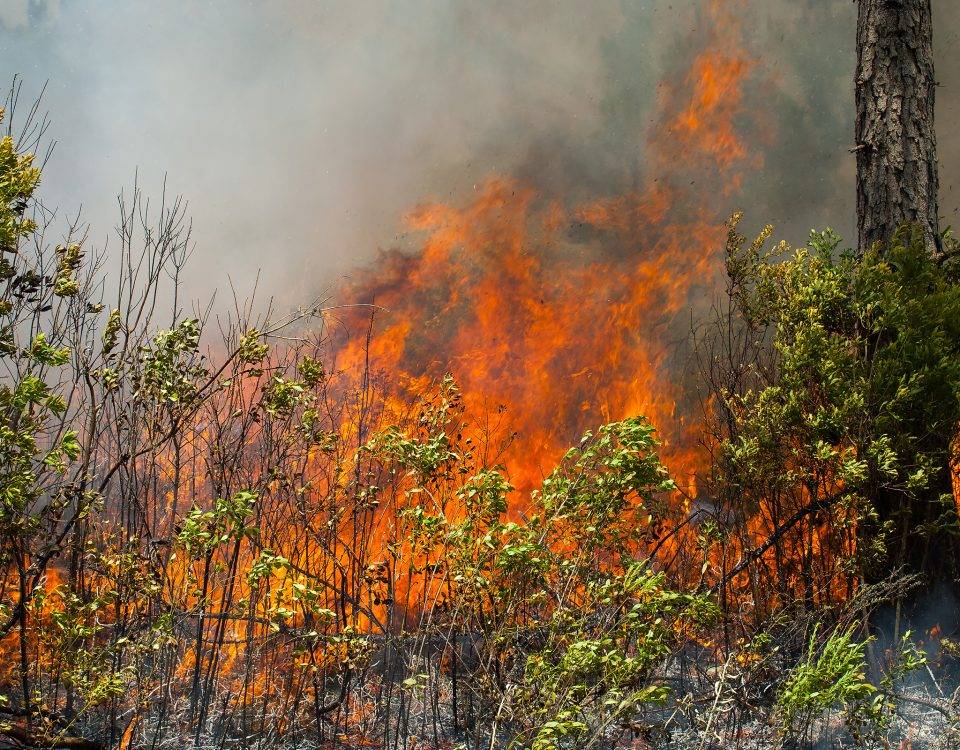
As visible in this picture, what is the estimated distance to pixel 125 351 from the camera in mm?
4977

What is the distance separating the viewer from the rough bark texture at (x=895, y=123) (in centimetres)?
602

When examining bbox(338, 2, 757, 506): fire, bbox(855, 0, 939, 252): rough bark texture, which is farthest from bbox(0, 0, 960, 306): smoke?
bbox(855, 0, 939, 252): rough bark texture

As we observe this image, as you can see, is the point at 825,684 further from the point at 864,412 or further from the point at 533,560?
the point at 864,412

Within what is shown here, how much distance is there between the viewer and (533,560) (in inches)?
162

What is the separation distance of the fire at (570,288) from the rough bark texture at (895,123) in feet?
13.4

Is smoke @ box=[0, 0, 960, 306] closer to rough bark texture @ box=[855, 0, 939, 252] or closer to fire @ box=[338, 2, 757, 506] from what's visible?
fire @ box=[338, 2, 757, 506]

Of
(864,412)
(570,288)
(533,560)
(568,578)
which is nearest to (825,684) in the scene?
(568,578)

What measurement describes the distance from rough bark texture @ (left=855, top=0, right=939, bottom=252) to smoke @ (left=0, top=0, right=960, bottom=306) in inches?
164

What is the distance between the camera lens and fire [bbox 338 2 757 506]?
1012 centimetres

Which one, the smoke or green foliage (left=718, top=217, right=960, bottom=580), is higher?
the smoke

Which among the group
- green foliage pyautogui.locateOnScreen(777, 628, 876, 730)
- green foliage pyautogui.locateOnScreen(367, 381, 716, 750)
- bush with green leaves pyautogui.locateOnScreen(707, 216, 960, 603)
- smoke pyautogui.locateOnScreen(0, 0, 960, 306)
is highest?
smoke pyautogui.locateOnScreen(0, 0, 960, 306)

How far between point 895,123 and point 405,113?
627 centimetres

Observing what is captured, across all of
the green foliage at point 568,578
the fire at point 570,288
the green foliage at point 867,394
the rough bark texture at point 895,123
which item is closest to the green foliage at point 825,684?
the green foliage at point 568,578

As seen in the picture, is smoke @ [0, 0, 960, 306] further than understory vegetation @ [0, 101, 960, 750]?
Yes
